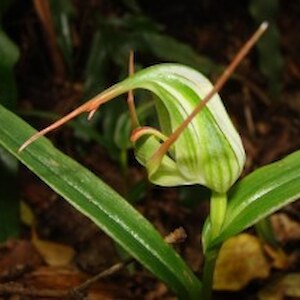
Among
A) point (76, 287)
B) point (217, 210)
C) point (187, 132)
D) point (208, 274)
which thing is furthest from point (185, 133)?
point (76, 287)

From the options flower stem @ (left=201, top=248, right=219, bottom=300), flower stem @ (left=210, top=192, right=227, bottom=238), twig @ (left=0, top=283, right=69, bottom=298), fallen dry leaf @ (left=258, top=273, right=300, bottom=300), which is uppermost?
flower stem @ (left=210, top=192, right=227, bottom=238)

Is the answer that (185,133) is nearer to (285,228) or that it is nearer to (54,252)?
(54,252)

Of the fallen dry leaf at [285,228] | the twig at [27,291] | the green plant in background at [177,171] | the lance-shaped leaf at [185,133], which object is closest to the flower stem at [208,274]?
the green plant in background at [177,171]

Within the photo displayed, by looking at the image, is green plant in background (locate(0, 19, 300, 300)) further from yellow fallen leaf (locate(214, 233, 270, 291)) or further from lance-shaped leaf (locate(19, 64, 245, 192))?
yellow fallen leaf (locate(214, 233, 270, 291))

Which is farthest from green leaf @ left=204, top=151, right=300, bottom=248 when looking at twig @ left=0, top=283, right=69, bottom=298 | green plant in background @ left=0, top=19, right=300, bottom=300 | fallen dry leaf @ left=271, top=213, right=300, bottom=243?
fallen dry leaf @ left=271, top=213, right=300, bottom=243

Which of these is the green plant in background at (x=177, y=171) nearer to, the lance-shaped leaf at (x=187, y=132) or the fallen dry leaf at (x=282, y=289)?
the lance-shaped leaf at (x=187, y=132)
